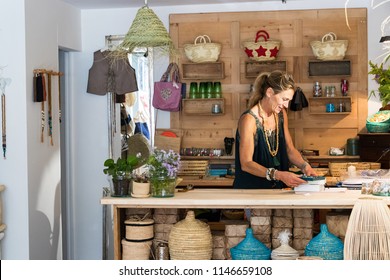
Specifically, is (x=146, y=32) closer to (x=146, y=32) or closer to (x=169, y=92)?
(x=146, y=32)

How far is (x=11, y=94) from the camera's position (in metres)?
6.47

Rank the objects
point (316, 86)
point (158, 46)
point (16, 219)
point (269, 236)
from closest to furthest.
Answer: point (269, 236) < point (158, 46) < point (16, 219) < point (316, 86)

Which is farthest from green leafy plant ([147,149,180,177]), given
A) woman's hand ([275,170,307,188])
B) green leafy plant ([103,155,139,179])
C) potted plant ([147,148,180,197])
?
woman's hand ([275,170,307,188])

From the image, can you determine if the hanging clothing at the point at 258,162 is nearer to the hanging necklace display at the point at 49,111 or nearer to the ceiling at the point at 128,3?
the hanging necklace display at the point at 49,111

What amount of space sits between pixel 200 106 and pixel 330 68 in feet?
4.87

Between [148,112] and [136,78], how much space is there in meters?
0.42

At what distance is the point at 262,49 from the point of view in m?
7.75

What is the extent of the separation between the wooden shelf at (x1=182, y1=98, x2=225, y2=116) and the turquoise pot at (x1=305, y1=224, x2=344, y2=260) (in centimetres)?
349

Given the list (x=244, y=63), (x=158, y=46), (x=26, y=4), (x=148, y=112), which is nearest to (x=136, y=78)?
(x=148, y=112)

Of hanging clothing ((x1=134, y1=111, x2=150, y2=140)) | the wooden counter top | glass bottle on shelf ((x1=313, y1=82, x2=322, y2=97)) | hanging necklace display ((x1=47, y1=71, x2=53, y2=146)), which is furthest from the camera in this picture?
hanging clothing ((x1=134, y1=111, x2=150, y2=140))

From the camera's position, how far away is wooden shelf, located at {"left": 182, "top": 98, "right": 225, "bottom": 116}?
26.4 ft

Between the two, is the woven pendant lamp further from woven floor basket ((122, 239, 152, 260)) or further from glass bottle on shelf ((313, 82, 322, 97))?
glass bottle on shelf ((313, 82, 322, 97))

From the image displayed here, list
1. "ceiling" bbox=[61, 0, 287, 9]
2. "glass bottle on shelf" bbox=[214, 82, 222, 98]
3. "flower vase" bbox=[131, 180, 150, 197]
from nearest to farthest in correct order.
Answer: "flower vase" bbox=[131, 180, 150, 197]
"ceiling" bbox=[61, 0, 287, 9]
"glass bottle on shelf" bbox=[214, 82, 222, 98]

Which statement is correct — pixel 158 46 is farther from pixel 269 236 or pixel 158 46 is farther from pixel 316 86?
pixel 316 86
